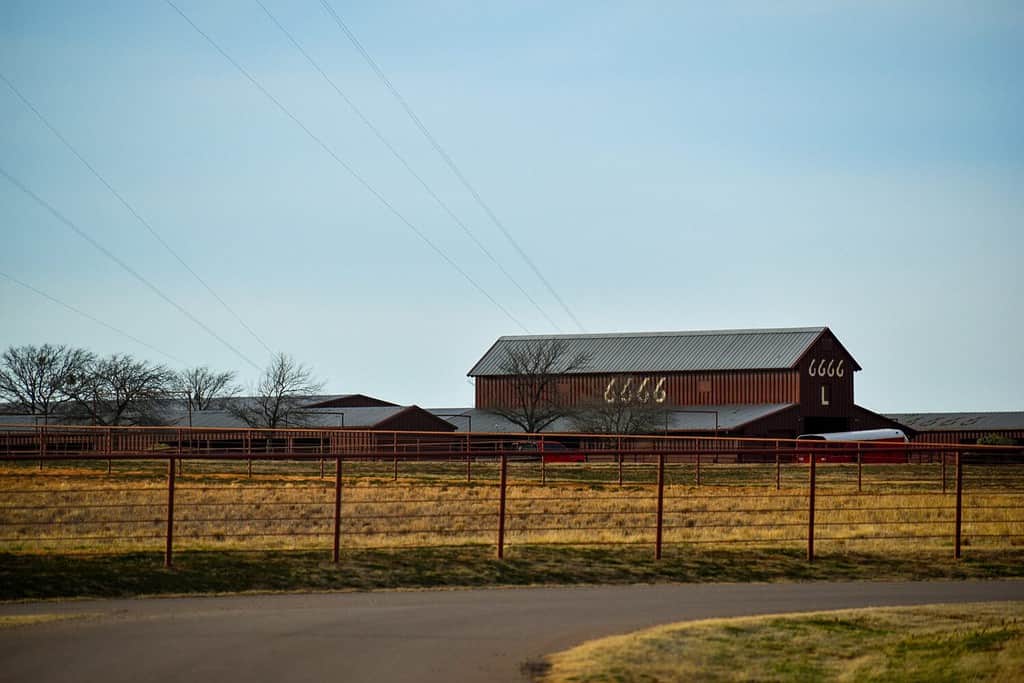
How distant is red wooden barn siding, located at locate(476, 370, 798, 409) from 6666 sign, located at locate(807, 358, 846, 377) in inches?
63.1

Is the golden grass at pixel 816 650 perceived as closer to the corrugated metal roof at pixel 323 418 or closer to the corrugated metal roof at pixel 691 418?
the corrugated metal roof at pixel 691 418

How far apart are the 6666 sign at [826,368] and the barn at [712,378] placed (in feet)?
0.20

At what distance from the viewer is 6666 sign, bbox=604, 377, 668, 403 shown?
287 ft

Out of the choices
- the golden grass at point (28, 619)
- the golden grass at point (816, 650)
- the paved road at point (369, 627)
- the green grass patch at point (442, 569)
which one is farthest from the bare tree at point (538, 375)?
the golden grass at point (816, 650)

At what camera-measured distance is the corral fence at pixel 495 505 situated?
22.8m

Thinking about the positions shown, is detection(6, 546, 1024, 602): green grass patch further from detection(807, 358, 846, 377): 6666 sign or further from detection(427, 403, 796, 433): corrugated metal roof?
detection(807, 358, 846, 377): 6666 sign

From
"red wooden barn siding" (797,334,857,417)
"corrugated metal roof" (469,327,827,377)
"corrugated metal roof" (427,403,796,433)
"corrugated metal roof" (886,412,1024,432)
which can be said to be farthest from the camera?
"corrugated metal roof" (886,412,1024,432)

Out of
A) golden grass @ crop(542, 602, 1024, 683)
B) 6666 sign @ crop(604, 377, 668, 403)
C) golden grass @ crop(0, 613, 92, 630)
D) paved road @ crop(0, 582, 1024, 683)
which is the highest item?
6666 sign @ crop(604, 377, 668, 403)

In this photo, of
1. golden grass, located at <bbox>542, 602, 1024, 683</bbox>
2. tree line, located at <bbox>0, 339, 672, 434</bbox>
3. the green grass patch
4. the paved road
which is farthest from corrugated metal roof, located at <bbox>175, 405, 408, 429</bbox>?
golden grass, located at <bbox>542, 602, 1024, 683</bbox>

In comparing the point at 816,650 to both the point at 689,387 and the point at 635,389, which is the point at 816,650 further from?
the point at 635,389

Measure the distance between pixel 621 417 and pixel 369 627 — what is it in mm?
67632

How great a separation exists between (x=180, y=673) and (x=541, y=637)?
4054 millimetres

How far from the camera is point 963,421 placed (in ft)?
349

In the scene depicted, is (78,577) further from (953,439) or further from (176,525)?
(953,439)
